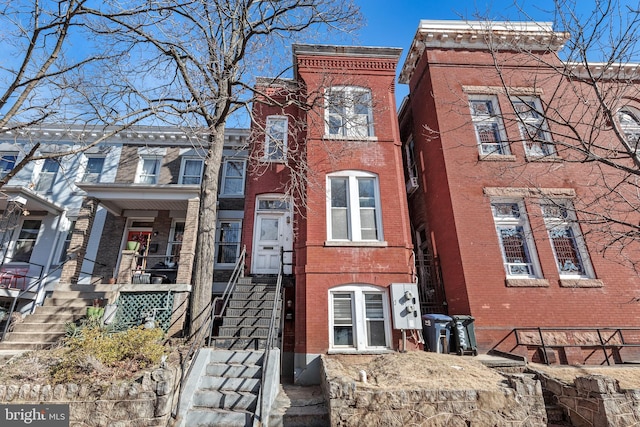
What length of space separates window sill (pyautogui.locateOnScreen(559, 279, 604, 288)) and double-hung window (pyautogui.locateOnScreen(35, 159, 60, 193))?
68.3ft

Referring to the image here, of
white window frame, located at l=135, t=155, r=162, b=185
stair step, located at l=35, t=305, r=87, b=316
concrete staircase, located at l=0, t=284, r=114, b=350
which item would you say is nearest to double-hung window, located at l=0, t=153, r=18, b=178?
white window frame, located at l=135, t=155, r=162, b=185

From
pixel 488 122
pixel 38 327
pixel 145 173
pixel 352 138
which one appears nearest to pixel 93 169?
pixel 145 173

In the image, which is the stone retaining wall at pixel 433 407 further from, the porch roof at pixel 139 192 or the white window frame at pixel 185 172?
the white window frame at pixel 185 172

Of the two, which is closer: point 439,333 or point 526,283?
point 439,333

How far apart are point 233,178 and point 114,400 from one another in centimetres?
1058

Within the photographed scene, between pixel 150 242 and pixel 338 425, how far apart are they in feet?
37.5

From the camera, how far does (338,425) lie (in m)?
4.86

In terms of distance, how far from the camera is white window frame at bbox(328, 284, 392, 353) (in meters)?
8.02

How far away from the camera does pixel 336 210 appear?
959 cm

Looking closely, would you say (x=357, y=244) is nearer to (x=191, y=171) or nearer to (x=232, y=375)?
(x=232, y=375)

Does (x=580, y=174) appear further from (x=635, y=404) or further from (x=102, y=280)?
(x=102, y=280)

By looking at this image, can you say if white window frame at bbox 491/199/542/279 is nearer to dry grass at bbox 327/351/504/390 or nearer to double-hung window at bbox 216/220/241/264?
dry grass at bbox 327/351/504/390

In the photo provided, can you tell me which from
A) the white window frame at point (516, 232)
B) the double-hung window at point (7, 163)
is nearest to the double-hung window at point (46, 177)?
the double-hung window at point (7, 163)

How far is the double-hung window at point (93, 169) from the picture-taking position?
46.5 feet
